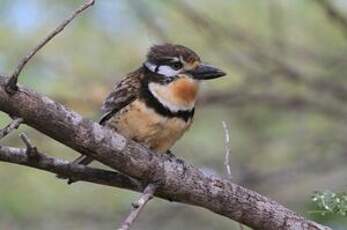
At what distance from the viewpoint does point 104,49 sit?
633 cm

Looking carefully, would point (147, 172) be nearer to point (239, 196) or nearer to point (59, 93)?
point (239, 196)

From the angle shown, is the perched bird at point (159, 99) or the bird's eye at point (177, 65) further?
the bird's eye at point (177, 65)

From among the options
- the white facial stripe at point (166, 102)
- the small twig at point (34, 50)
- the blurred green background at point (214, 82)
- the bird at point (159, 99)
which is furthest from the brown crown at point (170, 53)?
the blurred green background at point (214, 82)

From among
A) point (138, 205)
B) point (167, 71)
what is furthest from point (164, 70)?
point (138, 205)

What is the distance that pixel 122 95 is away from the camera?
353 centimetres

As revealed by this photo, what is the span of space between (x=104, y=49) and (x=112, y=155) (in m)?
3.67

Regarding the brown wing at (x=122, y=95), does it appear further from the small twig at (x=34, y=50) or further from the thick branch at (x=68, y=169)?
the small twig at (x=34, y=50)

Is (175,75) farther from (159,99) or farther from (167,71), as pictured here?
(159,99)

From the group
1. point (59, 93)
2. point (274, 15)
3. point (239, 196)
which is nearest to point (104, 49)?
point (59, 93)

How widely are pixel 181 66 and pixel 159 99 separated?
207mm

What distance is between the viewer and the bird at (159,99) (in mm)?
3400

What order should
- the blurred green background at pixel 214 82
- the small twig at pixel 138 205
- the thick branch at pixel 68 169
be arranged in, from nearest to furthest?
the small twig at pixel 138 205
the thick branch at pixel 68 169
the blurred green background at pixel 214 82

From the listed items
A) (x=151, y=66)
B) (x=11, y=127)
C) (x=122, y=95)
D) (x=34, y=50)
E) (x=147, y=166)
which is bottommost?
(x=11, y=127)

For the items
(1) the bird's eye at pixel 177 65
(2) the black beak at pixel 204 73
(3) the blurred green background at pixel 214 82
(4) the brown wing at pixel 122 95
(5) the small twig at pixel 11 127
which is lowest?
(5) the small twig at pixel 11 127
